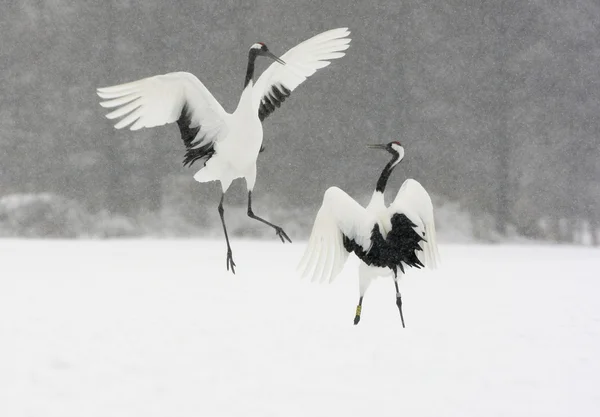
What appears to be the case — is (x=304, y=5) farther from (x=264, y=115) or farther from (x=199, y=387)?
(x=199, y=387)

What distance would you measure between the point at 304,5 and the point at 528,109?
5.00 m

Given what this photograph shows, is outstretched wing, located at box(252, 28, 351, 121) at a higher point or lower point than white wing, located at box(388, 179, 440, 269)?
higher

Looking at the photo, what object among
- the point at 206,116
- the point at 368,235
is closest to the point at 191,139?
the point at 206,116

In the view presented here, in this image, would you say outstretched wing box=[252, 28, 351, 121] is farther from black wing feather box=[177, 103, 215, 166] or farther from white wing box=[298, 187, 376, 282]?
white wing box=[298, 187, 376, 282]

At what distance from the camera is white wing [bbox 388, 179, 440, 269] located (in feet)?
15.9

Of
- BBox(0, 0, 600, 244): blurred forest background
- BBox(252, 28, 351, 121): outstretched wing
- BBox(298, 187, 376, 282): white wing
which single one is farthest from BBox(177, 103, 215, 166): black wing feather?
BBox(0, 0, 600, 244): blurred forest background

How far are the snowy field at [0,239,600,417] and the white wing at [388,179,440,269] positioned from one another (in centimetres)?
55

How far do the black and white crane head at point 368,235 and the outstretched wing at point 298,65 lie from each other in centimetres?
181

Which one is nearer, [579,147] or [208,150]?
[208,150]

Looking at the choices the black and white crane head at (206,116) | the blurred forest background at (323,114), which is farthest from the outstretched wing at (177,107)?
the blurred forest background at (323,114)

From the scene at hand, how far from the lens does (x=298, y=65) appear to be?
6.36 meters

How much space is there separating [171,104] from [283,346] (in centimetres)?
224

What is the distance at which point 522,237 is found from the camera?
14.8 meters

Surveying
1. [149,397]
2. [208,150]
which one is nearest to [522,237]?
[208,150]
